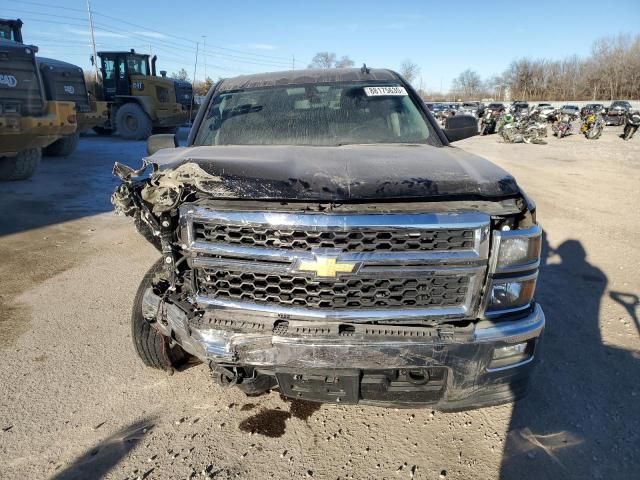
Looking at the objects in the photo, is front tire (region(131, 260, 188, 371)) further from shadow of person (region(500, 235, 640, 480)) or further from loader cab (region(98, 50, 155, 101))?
loader cab (region(98, 50, 155, 101))

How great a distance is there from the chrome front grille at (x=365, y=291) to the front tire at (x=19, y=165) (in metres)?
8.71

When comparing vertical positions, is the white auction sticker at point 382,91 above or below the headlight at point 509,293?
above

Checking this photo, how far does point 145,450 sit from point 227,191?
1422 mm

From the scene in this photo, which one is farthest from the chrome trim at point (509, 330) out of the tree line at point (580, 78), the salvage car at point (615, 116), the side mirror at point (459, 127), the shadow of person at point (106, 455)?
the tree line at point (580, 78)

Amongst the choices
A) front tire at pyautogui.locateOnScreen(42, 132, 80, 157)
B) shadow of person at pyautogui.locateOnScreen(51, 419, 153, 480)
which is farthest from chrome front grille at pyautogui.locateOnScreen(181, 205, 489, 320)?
front tire at pyautogui.locateOnScreen(42, 132, 80, 157)

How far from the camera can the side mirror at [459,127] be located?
3615mm

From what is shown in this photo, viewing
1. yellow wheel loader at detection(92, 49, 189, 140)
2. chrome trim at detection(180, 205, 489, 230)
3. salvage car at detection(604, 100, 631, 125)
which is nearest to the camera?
chrome trim at detection(180, 205, 489, 230)

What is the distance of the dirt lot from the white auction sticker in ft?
7.34

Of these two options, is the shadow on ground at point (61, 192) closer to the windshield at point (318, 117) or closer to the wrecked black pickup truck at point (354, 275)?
the windshield at point (318, 117)

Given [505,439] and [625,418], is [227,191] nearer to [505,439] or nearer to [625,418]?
[505,439]

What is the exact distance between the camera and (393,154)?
254 cm

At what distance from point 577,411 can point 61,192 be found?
8.73 metres

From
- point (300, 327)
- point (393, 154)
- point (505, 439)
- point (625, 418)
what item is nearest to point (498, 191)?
point (393, 154)

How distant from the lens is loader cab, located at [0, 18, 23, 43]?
9.40m
